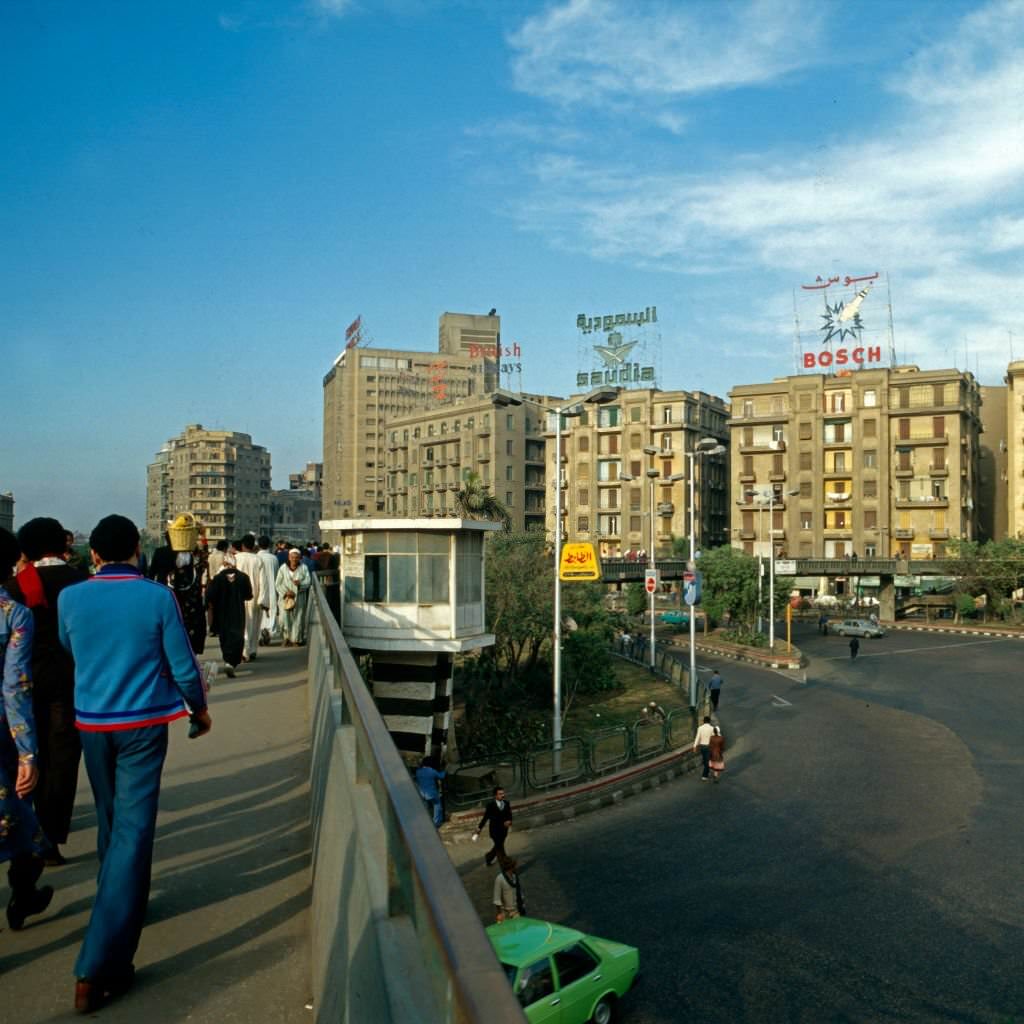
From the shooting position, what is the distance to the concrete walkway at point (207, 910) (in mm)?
3652

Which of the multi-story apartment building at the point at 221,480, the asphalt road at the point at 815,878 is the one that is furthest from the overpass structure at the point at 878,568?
the multi-story apartment building at the point at 221,480

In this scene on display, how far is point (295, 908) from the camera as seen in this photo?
473cm

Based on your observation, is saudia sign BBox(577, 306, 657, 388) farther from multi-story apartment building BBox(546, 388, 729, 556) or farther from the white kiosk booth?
the white kiosk booth

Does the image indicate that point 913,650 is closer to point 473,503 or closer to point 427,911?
point 473,503

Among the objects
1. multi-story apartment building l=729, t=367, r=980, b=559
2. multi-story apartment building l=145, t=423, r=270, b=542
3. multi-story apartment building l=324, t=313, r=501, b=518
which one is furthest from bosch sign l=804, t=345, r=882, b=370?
multi-story apartment building l=145, t=423, r=270, b=542

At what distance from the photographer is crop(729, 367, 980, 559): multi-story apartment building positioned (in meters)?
80.7

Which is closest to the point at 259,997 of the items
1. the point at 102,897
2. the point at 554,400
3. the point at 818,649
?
the point at 102,897

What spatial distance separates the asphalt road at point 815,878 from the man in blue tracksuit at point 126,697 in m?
8.84

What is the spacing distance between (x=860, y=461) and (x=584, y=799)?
67228 mm

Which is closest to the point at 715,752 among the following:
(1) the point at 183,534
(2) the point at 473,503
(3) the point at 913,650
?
(1) the point at 183,534

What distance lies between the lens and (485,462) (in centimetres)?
9594

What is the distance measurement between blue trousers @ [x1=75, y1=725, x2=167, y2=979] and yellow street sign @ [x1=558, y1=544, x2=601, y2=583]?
80.9 feet

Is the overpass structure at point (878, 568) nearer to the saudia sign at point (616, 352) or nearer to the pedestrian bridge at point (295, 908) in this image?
the saudia sign at point (616, 352)

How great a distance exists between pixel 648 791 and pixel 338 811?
855 inches
